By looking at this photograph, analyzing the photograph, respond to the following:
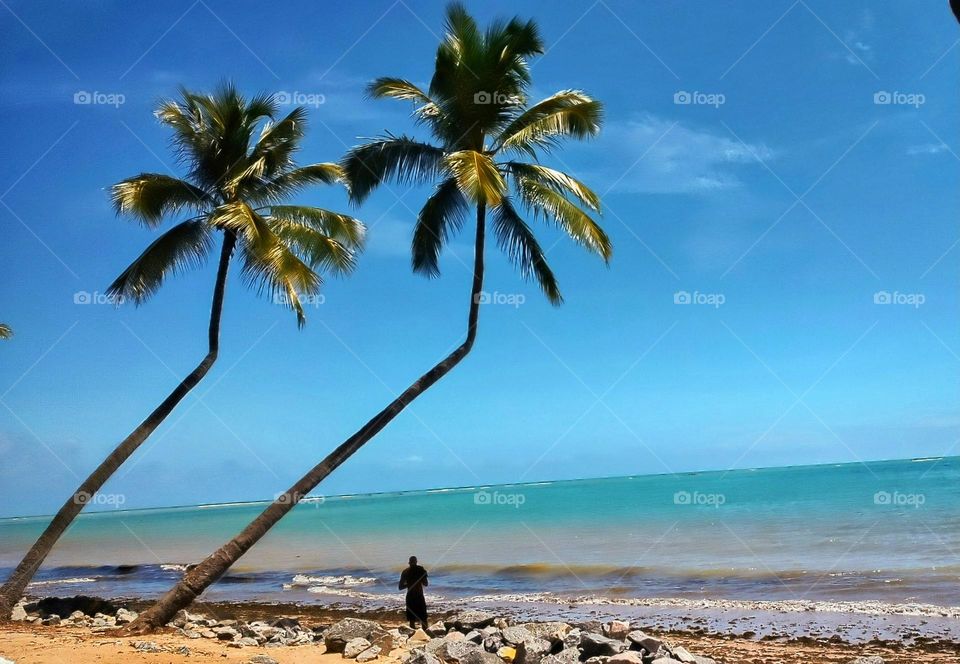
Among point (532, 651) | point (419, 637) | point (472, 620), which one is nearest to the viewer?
point (532, 651)

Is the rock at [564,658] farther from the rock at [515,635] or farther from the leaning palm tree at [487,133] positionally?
the leaning palm tree at [487,133]

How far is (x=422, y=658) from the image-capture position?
9.39 meters

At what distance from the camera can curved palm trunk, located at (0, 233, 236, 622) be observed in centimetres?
1265

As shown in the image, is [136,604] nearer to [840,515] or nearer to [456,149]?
[456,149]

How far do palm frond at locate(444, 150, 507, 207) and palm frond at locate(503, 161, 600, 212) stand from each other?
5.60ft

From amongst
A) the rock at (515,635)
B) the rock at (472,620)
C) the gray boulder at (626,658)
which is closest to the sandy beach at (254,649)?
the rock at (472,620)

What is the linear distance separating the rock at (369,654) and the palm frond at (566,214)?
7.23 metres

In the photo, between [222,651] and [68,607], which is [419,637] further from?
[68,607]

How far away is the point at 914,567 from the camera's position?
18562mm

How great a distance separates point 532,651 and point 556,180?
7619 millimetres

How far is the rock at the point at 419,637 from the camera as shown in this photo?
1144 cm
